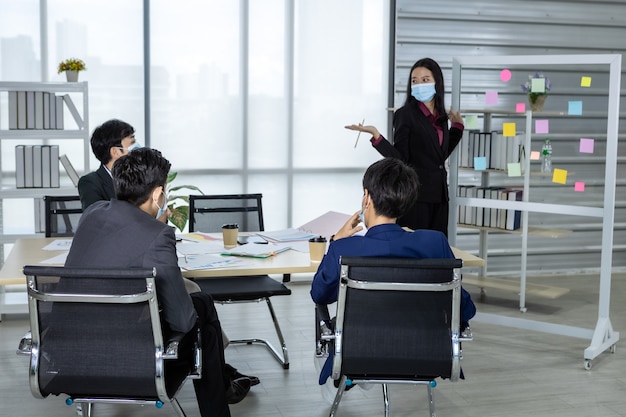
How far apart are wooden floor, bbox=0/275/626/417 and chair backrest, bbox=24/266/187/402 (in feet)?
3.75

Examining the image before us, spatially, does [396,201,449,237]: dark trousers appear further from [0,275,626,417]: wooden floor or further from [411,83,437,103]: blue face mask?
[0,275,626,417]: wooden floor

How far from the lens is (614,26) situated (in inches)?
281

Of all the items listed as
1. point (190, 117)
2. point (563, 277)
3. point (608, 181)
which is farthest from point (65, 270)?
point (563, 277)

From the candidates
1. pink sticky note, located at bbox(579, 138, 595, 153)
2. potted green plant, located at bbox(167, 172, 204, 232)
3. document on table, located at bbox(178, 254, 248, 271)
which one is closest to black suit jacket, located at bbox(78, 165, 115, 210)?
document on table, located at bbox(178, 254, 248, 271)

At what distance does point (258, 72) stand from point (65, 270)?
13.7 feet

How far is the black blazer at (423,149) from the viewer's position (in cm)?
472

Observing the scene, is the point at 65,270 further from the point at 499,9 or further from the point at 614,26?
the point at 614,26

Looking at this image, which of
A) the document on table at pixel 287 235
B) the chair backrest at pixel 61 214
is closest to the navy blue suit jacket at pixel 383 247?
the document on table at pixel 287 235

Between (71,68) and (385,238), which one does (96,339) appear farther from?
(71,68)

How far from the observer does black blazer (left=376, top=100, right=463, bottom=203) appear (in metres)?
4.72

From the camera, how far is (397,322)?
2678 mm

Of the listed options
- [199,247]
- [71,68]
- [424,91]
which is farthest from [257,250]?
[71,68]

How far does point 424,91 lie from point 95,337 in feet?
9.02

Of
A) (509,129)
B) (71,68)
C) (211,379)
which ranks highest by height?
(71,68)
